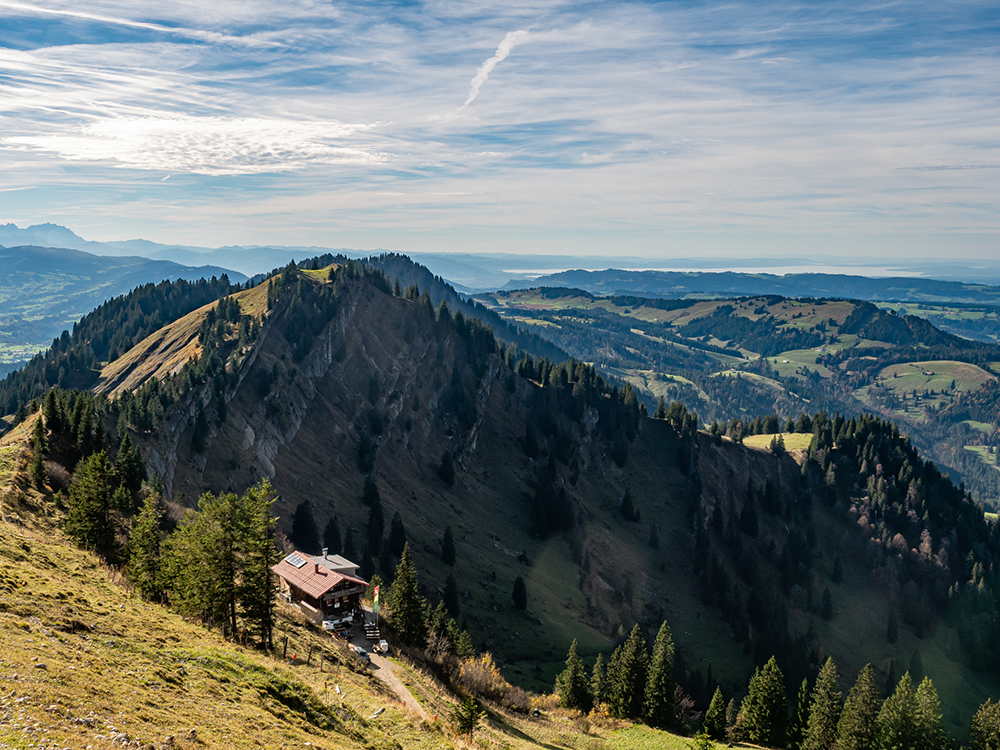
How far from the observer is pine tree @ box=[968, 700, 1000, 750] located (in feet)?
270

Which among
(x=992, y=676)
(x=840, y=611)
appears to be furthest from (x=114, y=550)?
(x=992, y=676)

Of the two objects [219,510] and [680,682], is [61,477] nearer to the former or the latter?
[219,510]

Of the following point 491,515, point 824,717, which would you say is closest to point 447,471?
point 491,515

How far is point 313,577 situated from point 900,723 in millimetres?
77996

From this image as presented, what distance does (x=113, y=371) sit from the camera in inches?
7830

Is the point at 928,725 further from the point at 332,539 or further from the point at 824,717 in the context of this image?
the point at 332,539

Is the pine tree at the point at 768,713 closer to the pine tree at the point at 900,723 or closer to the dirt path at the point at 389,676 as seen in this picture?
the pine tree at the point at 900,723

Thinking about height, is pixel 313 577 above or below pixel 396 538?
above

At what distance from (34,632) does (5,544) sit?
58.9 feet

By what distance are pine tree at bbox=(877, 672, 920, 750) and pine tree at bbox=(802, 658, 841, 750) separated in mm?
6071

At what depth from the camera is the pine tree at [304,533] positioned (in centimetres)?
10943

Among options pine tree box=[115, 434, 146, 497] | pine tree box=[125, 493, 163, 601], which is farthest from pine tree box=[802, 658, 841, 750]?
pine tree box=[115, 434, 146, 497]

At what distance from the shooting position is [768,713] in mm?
89875

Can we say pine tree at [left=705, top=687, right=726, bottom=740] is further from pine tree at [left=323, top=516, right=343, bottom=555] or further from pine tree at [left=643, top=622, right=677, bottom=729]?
pine tree at [left=323, top=516, right=343, bottom=555]
